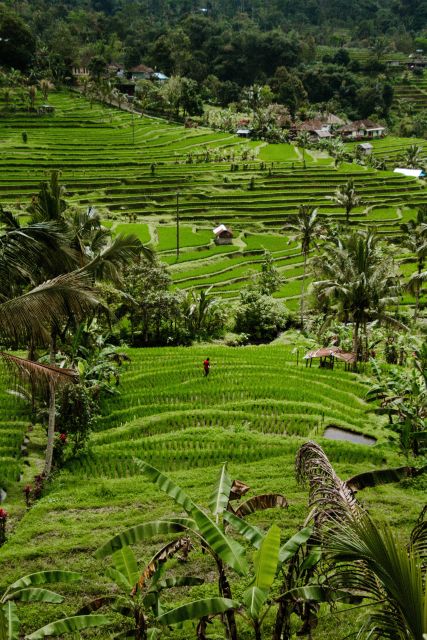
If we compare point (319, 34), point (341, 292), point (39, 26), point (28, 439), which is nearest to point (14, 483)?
point (28, 439)

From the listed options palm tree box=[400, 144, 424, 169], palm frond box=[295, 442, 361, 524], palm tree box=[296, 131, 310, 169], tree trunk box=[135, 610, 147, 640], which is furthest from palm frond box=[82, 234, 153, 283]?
palm tree box=[400, 144, 424, 169]

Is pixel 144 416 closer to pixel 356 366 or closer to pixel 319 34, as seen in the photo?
pixel 356 366

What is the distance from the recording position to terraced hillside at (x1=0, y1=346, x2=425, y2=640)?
9609mm

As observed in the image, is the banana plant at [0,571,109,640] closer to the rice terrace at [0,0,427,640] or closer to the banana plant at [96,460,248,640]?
the rice terrace at [0,0,427,640]

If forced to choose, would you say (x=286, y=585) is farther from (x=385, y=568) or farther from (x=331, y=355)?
(x=331, y=355)

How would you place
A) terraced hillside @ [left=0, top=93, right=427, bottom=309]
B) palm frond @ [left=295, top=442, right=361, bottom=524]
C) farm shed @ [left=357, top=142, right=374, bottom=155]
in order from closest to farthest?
palm frond @ [left=295, top=442, right=361, bottom=524] → terraced hillside @ [left=0, top=93, right=427, bottom=309] → farm shed @ [left=357, top=142, right=374, bottom=155]

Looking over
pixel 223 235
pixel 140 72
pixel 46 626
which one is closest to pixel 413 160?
pixel 223 235

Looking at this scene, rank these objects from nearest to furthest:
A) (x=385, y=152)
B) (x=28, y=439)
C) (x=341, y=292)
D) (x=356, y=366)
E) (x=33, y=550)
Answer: (x=33, y=550) < (x=28, y=439) < (x=341, y=292) < (x=356, y=366) < (x=385, y=152)

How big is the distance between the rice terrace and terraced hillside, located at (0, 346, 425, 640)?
0.05 m

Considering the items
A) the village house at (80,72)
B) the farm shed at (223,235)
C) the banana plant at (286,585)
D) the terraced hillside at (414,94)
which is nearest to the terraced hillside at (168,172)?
the farm shed at (223,235)

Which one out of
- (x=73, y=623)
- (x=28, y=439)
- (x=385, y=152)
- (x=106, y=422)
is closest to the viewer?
(x=73, y=623)

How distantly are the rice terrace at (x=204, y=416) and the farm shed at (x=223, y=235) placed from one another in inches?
4.1

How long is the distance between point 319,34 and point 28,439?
155 meters

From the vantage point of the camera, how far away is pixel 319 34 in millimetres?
151375
